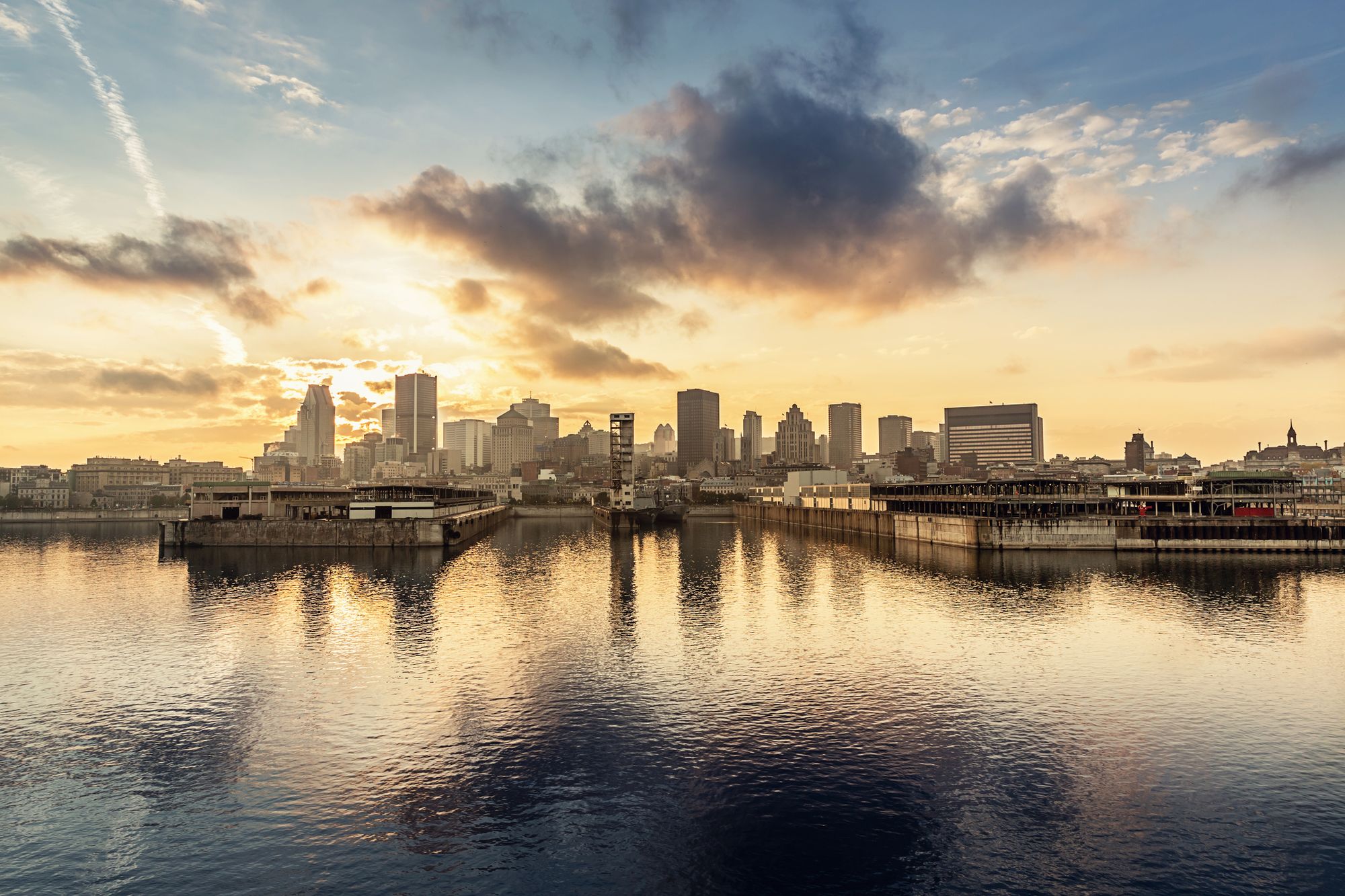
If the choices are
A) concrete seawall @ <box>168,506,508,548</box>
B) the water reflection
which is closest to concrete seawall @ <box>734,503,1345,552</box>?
the water reflection

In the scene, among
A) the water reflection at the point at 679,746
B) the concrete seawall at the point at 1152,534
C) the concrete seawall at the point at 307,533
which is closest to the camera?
the water reflection at the point at 679,746

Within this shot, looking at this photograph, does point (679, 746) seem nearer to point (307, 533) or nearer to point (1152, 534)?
point (1152, 534)

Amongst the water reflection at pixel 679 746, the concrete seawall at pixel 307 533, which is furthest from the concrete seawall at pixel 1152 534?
the concrete seawall at pixel 307 533

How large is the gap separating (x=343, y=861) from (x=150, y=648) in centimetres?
4278

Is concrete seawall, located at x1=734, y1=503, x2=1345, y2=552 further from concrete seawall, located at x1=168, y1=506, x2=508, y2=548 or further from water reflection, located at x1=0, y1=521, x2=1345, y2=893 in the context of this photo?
concrete seawall, located at x1=168, y1=506, x2=508, y2=548

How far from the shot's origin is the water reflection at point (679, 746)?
27.9 m

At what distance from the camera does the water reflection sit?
27.9 meters

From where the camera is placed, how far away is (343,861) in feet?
91.5

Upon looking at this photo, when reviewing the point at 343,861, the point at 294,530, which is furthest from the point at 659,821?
the point at 294,530

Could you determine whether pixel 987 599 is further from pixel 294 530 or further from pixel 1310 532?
pixel 294 530

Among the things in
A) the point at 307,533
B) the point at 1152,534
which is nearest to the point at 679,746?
the point at 1152,534

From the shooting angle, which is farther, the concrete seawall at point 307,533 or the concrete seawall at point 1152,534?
the concrete seawall at point 307,533

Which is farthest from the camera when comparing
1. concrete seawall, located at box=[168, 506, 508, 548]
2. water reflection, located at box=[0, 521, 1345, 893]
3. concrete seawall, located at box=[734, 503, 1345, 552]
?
concrete seawall, located at box=[168, 506, 508, 548]

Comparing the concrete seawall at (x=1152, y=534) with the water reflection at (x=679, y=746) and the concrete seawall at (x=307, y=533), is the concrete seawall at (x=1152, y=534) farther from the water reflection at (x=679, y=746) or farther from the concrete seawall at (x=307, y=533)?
the concrete seawall at (x=307, y=533)
